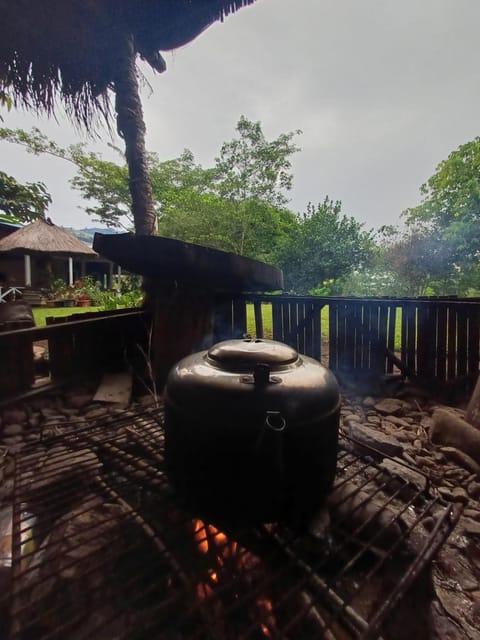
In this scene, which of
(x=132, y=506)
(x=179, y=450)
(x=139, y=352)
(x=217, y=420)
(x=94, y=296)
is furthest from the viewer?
(x=94, y=296)

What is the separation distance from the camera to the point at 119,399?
10.5 ft

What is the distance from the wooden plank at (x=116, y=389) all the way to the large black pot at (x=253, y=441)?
2255 millimetres

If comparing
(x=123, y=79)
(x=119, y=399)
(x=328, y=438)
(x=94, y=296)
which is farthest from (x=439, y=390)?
(x=94, y=296)

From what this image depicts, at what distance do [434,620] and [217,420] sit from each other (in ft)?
3.77

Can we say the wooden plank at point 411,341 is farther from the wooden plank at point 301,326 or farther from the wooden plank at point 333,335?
the wooden plank at point 301,326

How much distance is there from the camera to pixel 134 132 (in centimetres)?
447

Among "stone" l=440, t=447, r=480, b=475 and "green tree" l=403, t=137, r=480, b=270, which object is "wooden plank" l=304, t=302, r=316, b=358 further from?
"green tree" l=403, t=137, r=480, b=270

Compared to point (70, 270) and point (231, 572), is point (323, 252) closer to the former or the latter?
point (70, 270)

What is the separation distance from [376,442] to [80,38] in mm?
6255

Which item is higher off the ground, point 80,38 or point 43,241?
point 80,38

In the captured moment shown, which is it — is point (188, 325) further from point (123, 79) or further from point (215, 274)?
point (123, 79)

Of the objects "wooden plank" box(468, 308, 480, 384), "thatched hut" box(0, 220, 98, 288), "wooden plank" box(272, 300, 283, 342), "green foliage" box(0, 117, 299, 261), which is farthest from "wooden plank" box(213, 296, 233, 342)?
"thatched hut" box(0, 220, 98, 288)

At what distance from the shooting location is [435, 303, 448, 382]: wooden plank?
3471mm

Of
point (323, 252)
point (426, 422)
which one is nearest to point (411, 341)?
point (426, 422)
